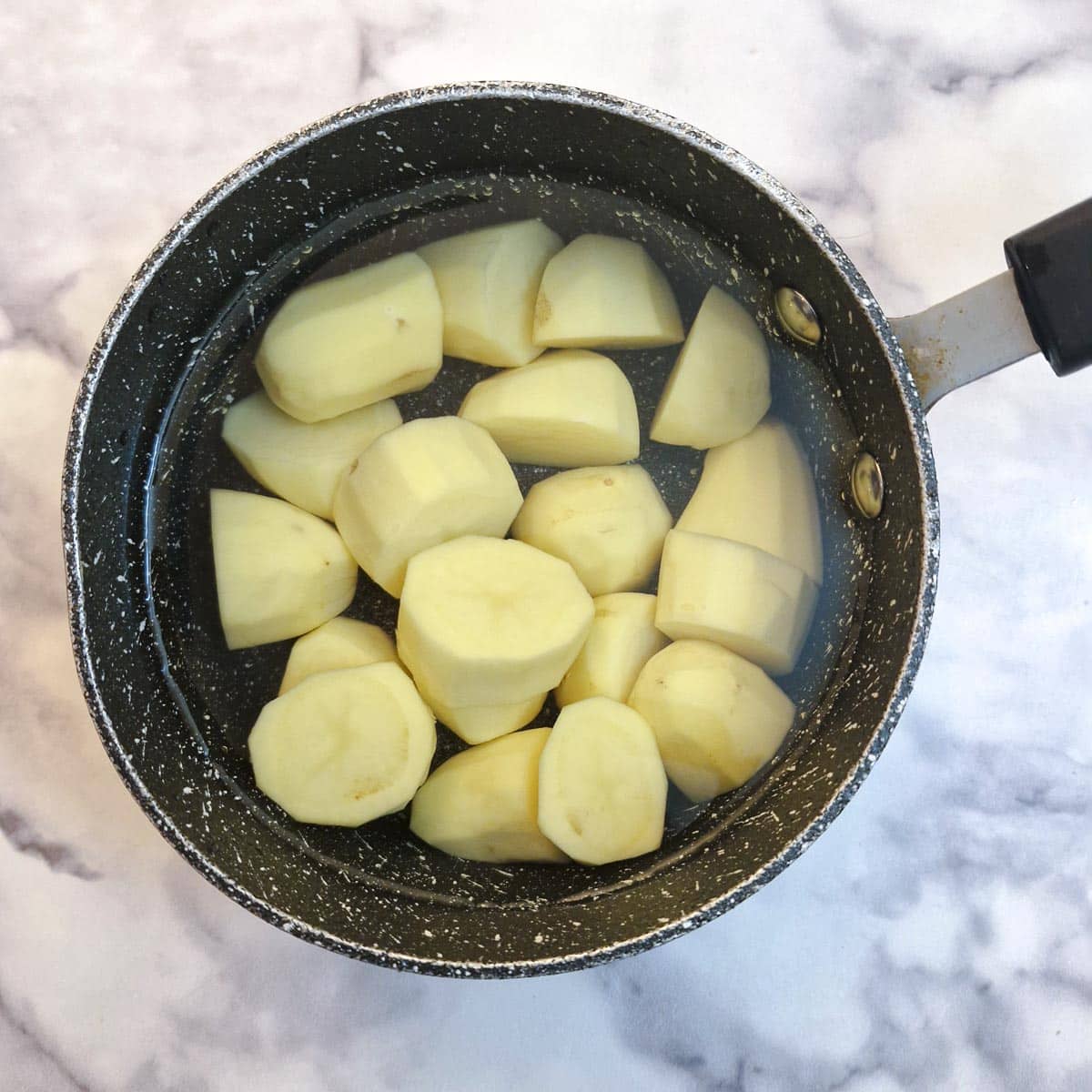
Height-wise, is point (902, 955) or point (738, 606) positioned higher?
point (738, 606)

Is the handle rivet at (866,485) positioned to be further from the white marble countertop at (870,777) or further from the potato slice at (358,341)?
the potato slice at (358,341)

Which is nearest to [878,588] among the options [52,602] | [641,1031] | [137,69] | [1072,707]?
[1072,707]

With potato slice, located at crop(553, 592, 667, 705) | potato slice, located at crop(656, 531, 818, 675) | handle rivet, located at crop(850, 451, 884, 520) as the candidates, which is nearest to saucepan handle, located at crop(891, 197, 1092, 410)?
handle rivet, located at crop(850, 451, 884, 520)

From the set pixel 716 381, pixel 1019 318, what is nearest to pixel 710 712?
pixel 716 381

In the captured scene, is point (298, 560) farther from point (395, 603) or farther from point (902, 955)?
point (902, 955)

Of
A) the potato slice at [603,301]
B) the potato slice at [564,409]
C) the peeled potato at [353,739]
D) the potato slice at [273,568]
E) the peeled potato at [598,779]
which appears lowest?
the peeled potato at [598,779]

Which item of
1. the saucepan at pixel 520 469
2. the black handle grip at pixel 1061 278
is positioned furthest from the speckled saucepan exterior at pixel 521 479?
the black handle grip at pixel 1061 278
